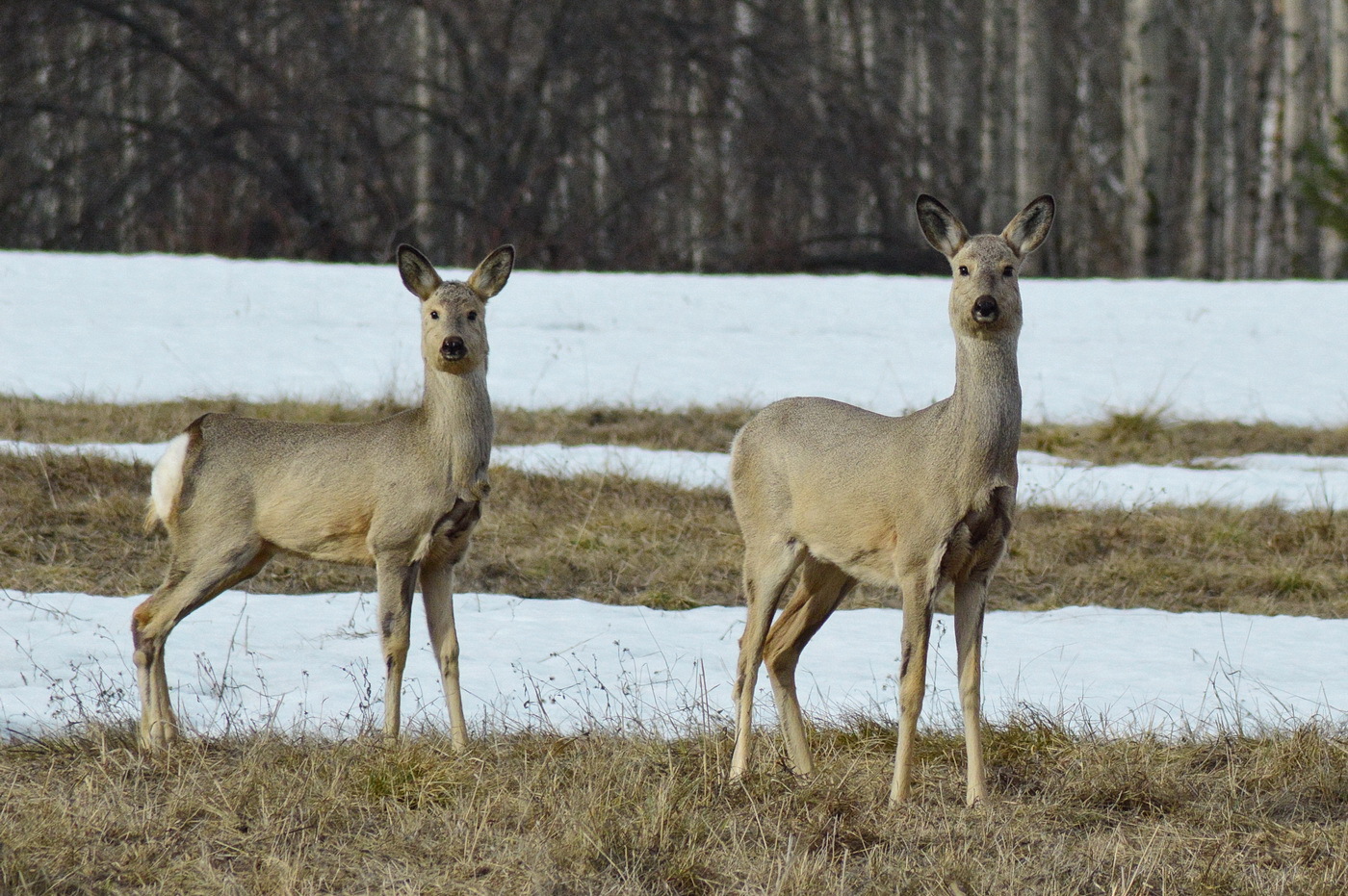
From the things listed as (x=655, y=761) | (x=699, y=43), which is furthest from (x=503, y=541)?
(x=699, y=43)

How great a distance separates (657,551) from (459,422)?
11.1 feet

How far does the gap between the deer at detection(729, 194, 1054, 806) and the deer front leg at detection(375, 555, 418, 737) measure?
121cm

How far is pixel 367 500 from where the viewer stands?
18.5ft

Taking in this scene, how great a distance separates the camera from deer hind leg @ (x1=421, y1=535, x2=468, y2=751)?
5.62 meters

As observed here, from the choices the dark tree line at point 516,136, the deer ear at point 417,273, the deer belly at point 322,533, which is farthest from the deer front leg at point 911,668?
the dark tree line at point 516,136

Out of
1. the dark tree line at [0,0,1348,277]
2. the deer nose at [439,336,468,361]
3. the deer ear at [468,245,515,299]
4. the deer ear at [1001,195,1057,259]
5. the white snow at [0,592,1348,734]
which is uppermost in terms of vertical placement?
the dark tree line at [0,0,1348,277]

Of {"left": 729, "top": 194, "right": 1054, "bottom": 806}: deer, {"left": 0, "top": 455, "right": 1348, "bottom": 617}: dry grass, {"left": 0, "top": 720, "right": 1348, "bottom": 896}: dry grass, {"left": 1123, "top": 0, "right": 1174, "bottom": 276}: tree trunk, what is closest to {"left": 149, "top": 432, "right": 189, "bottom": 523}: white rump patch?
{"left": 0, "top": 720, "right": 1348, "bottom": 896}: dry grass

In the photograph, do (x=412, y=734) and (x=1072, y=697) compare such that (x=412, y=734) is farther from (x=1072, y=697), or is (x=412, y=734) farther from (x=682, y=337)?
(x=682, y=337)

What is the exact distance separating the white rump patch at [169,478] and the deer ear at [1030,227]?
310cm

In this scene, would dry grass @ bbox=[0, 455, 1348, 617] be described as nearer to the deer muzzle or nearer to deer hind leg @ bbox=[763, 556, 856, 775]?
deer hind leg @ bbox=[763, 556, 856, 775]

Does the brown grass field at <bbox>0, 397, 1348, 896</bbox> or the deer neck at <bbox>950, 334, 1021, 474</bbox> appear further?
the deer neck at <bbox>950, 334, 1021, 474</bbox>

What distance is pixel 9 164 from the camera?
811 inches

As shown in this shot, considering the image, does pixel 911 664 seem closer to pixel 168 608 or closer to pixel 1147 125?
pixel 168 608

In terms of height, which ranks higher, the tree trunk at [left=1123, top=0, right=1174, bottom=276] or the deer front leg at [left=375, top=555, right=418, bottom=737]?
the tree trunk at [left=1123, top=0, right=1174, bottom=276]
